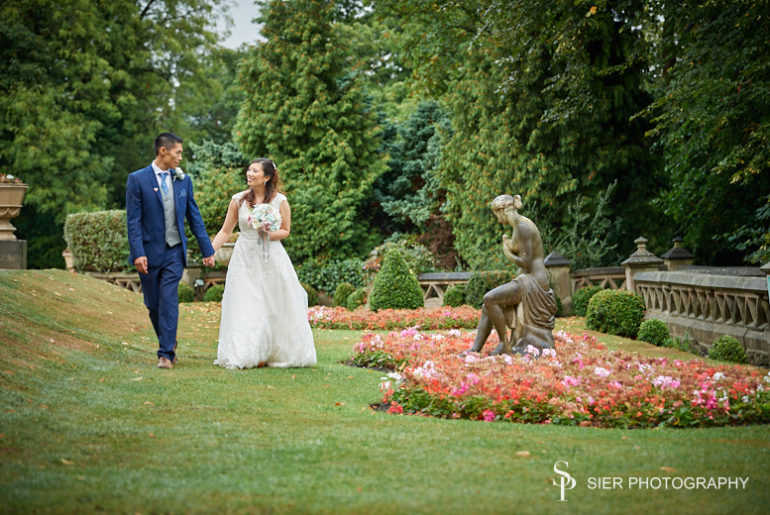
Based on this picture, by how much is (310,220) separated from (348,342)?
1274cm

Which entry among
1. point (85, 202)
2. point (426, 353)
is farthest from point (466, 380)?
point (85, 202)

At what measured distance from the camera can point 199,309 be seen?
57.7 ft

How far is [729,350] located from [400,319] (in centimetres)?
699

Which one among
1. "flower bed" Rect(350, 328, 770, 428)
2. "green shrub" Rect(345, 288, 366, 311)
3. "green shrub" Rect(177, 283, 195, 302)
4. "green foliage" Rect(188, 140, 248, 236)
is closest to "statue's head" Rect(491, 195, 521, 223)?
"flower bed" Rect(350, 328, 770, 428)

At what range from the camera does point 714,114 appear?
42.5 ft

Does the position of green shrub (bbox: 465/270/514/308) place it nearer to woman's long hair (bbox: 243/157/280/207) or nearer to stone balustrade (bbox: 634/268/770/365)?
stone balustrade (bbox: 634/268/770/365)

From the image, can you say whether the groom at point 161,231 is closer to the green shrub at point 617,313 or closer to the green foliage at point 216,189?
the green shrub at point 617,313

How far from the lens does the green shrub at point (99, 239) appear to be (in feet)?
77.4

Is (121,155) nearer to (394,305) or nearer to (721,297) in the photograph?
(394,305)

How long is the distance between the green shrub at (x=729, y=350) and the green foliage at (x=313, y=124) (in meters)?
16.2

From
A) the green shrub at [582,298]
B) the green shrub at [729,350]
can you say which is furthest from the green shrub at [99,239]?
the green shrub at [729,350]

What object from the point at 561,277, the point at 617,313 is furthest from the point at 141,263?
the point at 561,277

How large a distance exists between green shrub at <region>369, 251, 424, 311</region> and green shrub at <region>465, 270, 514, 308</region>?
1299mm

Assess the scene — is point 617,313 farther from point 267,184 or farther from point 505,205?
point 267,184
